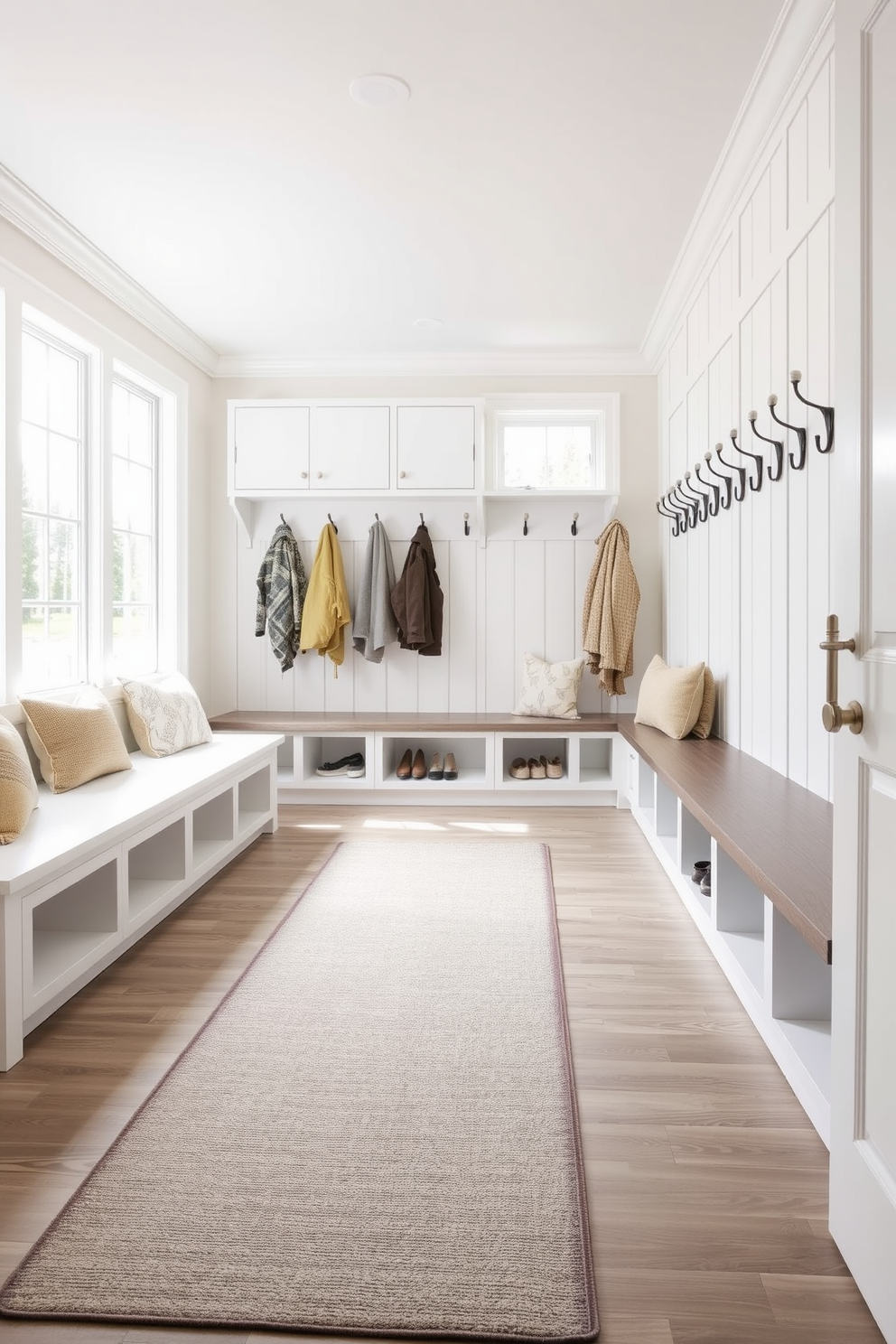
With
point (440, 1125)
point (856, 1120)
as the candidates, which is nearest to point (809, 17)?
point (856, 1120)

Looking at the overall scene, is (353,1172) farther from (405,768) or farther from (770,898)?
(405,768)

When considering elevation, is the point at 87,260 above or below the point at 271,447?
above

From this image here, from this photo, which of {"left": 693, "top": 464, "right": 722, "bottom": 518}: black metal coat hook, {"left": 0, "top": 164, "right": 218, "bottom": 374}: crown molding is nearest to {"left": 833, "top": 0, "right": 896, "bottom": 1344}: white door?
{"left": 693, "top": 464, "right": 722, "bottom": 518}: black metal coat hook

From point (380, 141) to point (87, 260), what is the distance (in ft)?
5.01

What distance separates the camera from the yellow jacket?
493 cm

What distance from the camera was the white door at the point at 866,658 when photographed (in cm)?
121

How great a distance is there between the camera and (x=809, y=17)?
2.18 metres

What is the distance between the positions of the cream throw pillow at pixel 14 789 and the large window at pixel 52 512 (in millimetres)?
816

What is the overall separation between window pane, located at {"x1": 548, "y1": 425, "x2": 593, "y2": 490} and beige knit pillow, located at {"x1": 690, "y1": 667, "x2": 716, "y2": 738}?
193 centimetres

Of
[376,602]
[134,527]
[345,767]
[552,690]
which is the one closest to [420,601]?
[376,602]

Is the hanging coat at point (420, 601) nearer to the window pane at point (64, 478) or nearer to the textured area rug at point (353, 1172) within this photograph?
the window pane at point (64, 478)

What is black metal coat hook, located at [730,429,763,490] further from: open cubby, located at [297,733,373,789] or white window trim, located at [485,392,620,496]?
open cubby, located at [297,733,373,789]

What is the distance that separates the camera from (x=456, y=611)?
5.19 m

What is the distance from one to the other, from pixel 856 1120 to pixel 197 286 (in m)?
4.12
